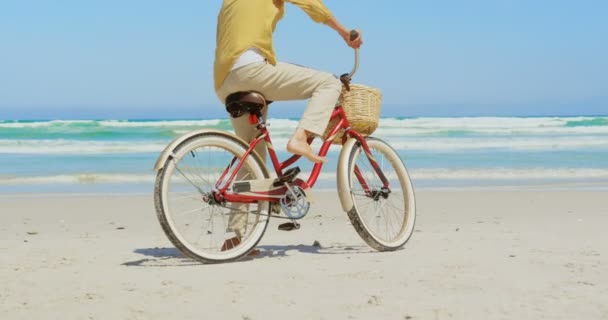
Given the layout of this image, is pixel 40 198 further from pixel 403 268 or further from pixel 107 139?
pixel 107 139

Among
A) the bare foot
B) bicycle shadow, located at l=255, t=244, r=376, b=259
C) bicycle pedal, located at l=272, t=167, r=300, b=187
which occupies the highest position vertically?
the bare foot

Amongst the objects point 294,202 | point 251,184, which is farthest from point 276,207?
point 251,184

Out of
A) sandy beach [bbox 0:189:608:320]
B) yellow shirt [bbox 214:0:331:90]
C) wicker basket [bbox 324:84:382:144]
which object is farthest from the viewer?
wicker basket [bbox 324:84:382:144]

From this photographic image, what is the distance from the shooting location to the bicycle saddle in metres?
4.98

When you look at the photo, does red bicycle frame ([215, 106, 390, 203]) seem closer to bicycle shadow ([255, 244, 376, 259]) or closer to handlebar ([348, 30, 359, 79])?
handlebar ([348, 30, 359, 79])

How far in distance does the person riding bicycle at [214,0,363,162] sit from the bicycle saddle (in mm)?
29

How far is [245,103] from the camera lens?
499 cm

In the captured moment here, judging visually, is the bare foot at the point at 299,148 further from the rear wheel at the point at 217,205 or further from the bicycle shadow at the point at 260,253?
the bicycle shadow at the point at 260,253

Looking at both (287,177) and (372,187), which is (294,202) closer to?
(287,177)

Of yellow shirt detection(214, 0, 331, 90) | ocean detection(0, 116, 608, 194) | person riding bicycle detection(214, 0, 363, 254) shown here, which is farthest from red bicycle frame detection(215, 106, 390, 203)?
ocean detection(0, 116, 608, 194)

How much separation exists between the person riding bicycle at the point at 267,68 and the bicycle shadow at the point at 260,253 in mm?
742

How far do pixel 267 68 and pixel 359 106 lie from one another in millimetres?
773

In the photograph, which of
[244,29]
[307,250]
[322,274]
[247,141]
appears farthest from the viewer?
[307,250]

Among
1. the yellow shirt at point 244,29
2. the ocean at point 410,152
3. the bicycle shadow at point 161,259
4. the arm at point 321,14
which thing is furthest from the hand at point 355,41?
the ocean at point 410,152
